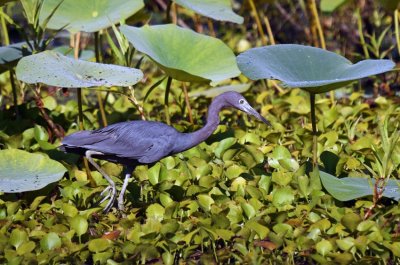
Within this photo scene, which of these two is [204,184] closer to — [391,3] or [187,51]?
[187,51]

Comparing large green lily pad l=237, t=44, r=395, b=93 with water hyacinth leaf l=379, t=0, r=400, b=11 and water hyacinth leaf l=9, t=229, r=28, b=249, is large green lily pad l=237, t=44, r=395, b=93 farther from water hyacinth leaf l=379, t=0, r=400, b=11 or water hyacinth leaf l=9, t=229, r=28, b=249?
water hyacinth leaf l=9, t=229, r=28, b=249

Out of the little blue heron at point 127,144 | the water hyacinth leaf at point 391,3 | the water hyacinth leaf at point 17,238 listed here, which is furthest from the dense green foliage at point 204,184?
the water hyacinth leaf at point 391,3

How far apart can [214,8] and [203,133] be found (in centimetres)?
105

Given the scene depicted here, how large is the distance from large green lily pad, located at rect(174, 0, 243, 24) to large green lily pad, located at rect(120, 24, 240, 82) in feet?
0.42

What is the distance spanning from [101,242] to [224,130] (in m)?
1.56

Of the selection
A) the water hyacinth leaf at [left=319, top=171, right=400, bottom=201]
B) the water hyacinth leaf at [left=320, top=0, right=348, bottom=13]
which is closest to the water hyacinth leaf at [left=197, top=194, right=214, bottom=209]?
the water hyacinth leaf at [left=319, top=171, right=400, bottom=201]

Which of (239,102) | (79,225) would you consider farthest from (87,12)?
(79,225)

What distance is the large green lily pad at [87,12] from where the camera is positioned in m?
4.92

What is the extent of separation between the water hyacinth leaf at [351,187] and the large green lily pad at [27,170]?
1.15 meters

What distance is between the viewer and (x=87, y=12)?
502 centimetres

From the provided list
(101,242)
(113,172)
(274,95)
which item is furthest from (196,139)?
(274,95)

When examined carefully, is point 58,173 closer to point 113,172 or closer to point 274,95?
point 113,172

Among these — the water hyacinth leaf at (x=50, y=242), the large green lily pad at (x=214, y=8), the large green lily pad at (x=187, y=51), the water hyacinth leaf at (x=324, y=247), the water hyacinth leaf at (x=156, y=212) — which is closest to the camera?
the water hyacinth leaf at (x=324, y=247)

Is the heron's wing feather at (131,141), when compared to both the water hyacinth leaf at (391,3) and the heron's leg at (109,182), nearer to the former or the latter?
the heron's leg at (109,182)
